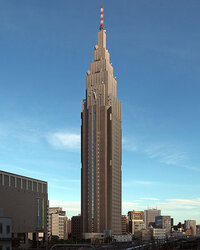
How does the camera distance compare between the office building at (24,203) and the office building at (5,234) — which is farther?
the office building at (24,203)

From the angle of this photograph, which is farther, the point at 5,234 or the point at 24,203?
the point at 24,203

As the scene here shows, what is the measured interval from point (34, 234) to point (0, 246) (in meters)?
104

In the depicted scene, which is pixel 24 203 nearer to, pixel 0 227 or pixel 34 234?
pixel 34 234

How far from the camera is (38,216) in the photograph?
→ 171m

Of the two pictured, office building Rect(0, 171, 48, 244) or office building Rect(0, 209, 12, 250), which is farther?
office building Rect(0, 171, 48, 244)

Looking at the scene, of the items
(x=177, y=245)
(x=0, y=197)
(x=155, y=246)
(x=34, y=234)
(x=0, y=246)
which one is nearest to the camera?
(x=0, y=246)

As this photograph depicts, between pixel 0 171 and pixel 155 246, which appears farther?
pixel 0 171

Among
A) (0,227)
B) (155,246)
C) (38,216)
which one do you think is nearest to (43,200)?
(38,216)

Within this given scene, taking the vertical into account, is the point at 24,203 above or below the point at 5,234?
below

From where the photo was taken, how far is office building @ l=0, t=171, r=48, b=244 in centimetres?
14912

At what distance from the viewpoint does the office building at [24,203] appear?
149125 millimetres

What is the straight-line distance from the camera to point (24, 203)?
160 meters

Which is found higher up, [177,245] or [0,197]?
[0,197]

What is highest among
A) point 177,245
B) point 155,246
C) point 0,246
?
point 0,246
